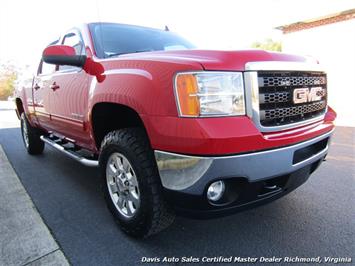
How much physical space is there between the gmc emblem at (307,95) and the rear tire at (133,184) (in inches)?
42.5

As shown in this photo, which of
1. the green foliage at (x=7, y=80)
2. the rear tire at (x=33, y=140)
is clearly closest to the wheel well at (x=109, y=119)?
the rear tire at (x=33, y=140)

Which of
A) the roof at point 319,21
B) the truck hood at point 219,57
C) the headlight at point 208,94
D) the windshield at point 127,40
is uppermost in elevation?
the roof at point 319,21

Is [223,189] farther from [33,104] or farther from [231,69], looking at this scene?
[33,104]

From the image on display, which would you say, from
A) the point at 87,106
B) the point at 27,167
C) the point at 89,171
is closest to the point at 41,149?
the point at 27,167

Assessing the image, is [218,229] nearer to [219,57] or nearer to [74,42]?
[219,57]

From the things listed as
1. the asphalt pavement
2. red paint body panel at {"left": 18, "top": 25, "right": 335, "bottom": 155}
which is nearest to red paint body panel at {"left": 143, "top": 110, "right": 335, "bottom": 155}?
red paint body panel at {"left": 18, "top": 25, "right": 335, "bottom": 155}

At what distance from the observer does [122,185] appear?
7.41 ft

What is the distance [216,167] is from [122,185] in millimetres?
986

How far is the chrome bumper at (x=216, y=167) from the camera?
1572 millimetres

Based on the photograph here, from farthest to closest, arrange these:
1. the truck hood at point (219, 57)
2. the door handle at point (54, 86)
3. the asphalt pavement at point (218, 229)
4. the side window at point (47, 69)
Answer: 1. the side window at point (47, 69)
2. the door handle at point (54, 86)
3. the asphalt pavement at point (218, 229)
4. the truck hood at point (219, 57)

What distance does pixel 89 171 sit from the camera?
3953 mm

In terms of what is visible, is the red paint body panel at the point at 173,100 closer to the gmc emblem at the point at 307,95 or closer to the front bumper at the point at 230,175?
the front bumper at the point at 230,175

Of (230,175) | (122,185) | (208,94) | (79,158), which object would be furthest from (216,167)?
(79,158)

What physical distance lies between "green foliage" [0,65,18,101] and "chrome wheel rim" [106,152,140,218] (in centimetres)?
3702
